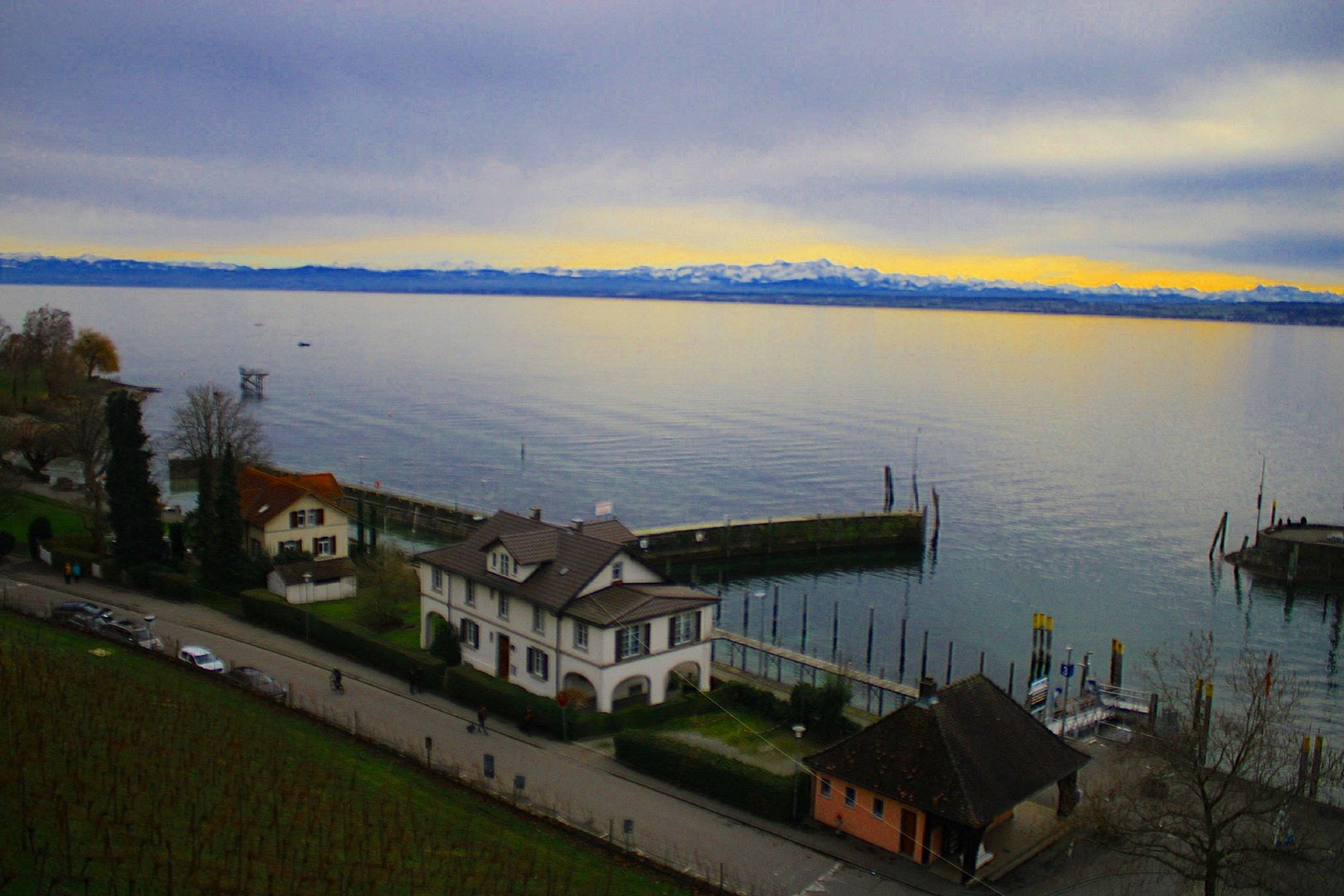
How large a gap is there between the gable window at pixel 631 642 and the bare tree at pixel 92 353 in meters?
132

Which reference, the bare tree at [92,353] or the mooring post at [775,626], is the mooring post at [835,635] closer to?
the mooring post at [775,626]

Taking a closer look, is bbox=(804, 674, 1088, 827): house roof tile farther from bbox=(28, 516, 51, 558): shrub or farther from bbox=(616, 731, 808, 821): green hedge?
bbox=(28, 516, 51, 558): shrub

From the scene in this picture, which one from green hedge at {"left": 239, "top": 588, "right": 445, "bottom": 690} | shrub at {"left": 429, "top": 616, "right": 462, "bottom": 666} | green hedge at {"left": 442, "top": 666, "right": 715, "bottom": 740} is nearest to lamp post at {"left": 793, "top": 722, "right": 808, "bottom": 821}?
green hedge at {"left": 442, "top": 666, "right": 715, "bottom": 740}

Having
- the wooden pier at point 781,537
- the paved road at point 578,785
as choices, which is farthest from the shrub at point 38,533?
the wooden pier at point 781,537

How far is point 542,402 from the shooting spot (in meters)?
156

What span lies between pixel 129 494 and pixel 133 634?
42.4ft

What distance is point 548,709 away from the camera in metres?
38.1

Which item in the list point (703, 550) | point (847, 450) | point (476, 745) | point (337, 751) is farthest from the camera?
point (847, 450)

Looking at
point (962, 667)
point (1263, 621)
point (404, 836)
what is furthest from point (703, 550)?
point (404, 836)

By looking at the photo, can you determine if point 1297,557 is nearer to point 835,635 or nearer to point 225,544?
point 835,635

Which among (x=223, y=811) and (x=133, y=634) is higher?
(x=223, y=811)

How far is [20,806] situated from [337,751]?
433 inches

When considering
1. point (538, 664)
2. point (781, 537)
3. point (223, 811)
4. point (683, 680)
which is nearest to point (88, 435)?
point (538, 664)

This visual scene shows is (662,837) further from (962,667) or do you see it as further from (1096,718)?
(962,667)
